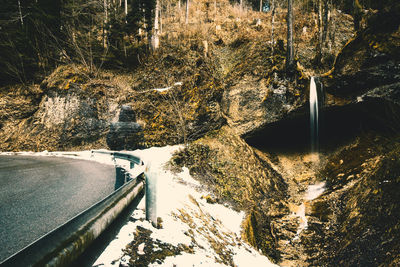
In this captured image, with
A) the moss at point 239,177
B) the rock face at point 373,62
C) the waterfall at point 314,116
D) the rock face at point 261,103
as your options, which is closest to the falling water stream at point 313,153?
the waterfall at point 314,116

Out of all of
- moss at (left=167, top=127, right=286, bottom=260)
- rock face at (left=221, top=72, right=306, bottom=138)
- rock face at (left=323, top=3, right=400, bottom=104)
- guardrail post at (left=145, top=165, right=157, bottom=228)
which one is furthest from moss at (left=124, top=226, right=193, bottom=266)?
rock face at (left=323, top=3, right=400, bottom=104)

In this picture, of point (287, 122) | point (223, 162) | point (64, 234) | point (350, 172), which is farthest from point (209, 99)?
point (64, 234)

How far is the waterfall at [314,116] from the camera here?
11.2m

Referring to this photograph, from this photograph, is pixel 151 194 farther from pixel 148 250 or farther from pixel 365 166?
pixel 365 166

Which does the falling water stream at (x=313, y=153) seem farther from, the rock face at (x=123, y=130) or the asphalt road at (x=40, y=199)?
the asphalt road at (x=40, y=199)

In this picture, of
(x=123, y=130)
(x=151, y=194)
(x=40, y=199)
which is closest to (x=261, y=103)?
(x=123, y=130)

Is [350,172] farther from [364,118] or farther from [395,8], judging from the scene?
[395,8]

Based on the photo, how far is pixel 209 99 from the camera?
11188 millimetres

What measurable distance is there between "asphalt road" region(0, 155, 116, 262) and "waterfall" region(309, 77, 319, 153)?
1091cm

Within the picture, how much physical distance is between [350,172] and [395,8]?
270 inches

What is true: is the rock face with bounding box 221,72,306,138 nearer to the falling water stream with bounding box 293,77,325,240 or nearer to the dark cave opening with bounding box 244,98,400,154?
the dark cave opening with bounding box 244,98,400,154

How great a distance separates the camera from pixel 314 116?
11.6 meters

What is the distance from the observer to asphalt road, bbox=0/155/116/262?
7.87ft

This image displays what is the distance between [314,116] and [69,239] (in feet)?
42.3
